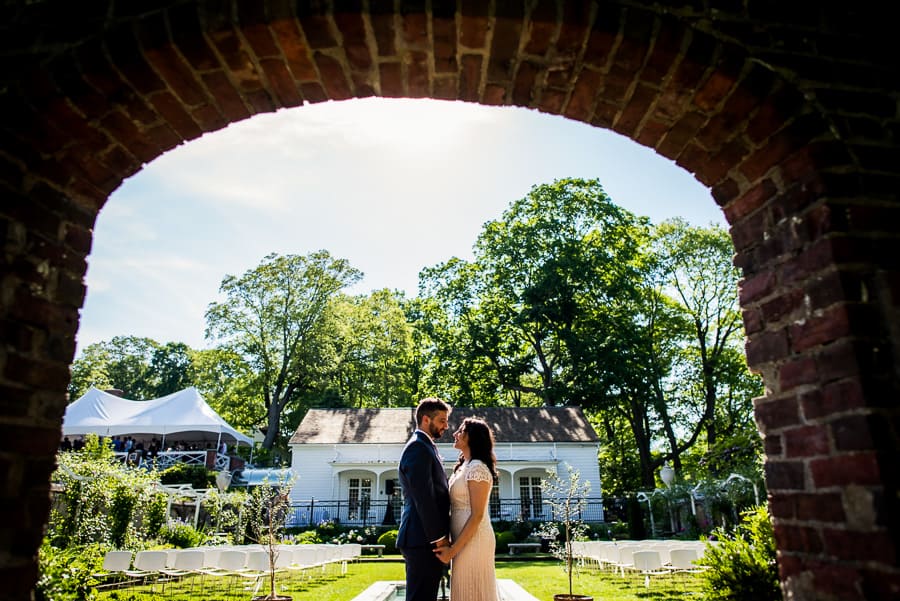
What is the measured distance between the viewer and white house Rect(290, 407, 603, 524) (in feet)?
84.4

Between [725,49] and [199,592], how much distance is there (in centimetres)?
1191

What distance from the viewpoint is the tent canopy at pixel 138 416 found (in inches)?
886

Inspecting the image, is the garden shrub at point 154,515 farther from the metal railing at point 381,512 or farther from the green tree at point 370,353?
the green tree at point 370,353

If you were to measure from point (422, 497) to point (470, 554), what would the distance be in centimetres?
72

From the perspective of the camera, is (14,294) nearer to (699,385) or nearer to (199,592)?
(199,592)

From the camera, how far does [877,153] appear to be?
210cm

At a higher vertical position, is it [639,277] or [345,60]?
[639,277]

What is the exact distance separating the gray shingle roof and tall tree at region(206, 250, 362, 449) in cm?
598

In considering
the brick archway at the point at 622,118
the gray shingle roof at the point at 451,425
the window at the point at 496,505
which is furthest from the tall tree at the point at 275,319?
the brick archway at the point at 622,118

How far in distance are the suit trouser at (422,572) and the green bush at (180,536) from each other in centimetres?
1322

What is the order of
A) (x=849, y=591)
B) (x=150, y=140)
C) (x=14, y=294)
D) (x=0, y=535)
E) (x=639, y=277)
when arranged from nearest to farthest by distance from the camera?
(x=849, y=591), (x=0, y=535), (x=14, y=294), (x=150, y=140), (x=639, y=277)

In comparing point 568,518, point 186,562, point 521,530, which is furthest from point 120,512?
point 521,530

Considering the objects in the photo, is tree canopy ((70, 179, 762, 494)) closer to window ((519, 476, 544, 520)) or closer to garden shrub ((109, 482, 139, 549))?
window ((519, 476, 544, 520))

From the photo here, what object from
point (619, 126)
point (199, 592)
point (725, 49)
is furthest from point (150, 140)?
point (199, 592)
